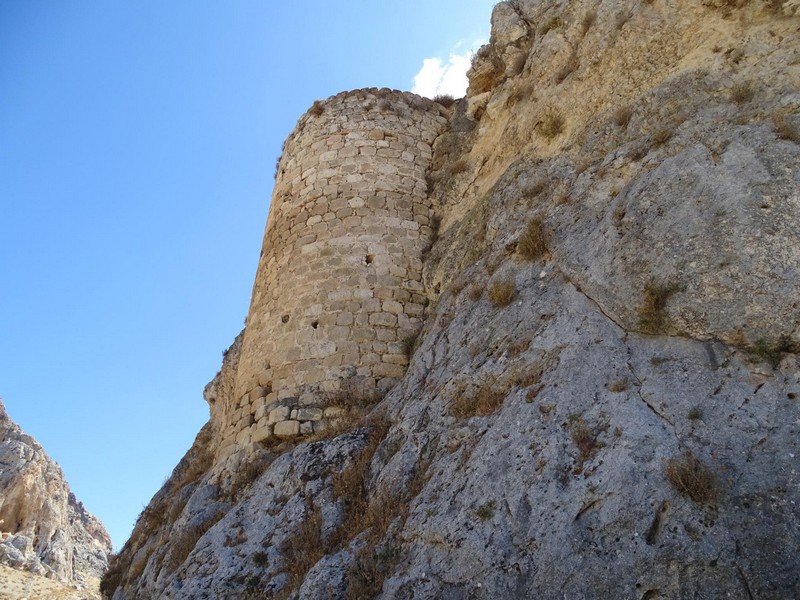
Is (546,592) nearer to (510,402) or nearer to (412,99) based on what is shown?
(510,402)

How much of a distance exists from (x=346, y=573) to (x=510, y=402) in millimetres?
1815

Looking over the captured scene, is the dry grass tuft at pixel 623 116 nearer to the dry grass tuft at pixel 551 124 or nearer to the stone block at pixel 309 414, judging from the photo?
the dry grass tuft at pixel 551 124

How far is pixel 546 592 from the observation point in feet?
11.7

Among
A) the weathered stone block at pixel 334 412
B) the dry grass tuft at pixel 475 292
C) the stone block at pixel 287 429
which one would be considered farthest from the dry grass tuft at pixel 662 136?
the stone block at pixel 287 429

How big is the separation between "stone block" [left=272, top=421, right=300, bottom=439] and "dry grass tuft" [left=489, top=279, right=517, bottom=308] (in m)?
2.94

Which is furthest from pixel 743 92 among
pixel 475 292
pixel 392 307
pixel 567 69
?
pixel 392 307

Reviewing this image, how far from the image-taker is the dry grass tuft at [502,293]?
595cm

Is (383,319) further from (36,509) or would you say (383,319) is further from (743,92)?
(36,509)

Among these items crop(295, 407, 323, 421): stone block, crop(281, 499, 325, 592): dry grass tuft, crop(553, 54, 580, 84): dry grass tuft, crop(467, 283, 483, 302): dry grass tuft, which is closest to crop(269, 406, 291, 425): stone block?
crop(295, 407, 323, 421): stone block

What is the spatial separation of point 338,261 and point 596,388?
16.4 feet

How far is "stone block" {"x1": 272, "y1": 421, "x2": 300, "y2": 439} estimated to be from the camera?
24.3 ft

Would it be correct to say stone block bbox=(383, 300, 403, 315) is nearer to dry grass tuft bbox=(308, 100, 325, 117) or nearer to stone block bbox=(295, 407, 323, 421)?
stone block bbox=(295, 407, 323, 421)

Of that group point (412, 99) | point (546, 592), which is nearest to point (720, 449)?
point (546, 592)

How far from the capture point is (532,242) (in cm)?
616
